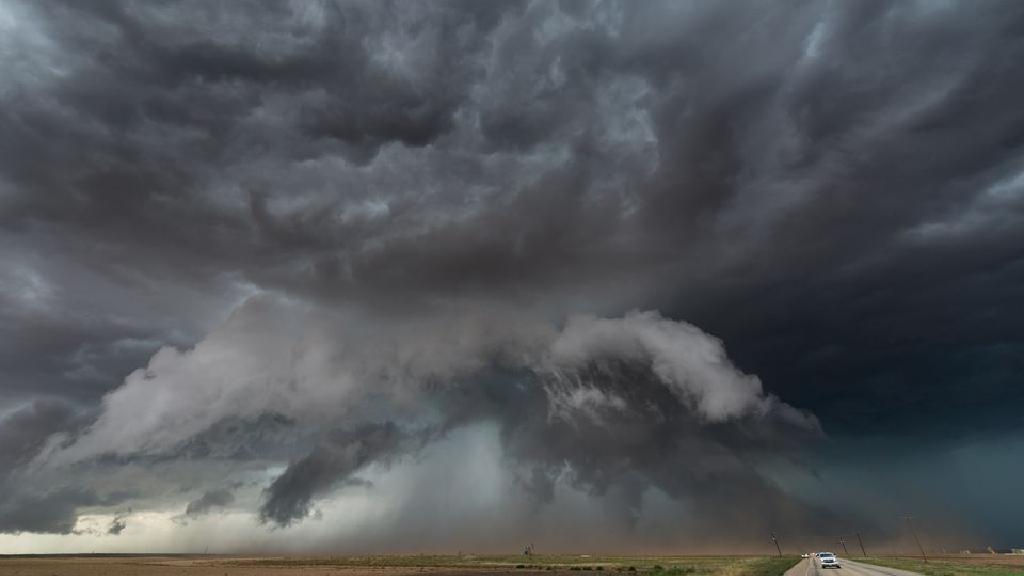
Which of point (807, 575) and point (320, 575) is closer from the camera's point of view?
point (807, 575)

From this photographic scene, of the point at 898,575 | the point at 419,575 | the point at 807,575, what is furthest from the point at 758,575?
the point at 419,575

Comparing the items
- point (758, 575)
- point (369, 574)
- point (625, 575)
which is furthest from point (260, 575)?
point (758, 575)

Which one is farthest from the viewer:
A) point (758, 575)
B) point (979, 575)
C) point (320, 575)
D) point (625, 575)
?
point (320, 575)

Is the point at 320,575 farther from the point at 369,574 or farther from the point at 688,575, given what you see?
the point at 688,575

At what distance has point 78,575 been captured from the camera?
111m

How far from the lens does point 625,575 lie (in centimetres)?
9438

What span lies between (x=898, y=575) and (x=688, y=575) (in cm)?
2527

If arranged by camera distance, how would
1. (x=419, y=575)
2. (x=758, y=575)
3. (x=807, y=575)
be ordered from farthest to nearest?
(x=419, y=575), (x=758, y=575), (x=807, y=575)

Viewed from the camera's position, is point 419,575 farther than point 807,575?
Yes

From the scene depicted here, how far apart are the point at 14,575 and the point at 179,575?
30.7 meters

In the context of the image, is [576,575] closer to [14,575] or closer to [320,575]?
[320,575]

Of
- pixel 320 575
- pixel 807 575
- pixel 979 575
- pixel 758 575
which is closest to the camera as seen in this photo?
pixel 979 575

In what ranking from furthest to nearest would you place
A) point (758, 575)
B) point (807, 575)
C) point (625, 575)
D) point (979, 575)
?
point (625, 575), point (758, 575), point (807, 575), point (979, 575)

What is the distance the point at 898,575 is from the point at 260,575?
104m
